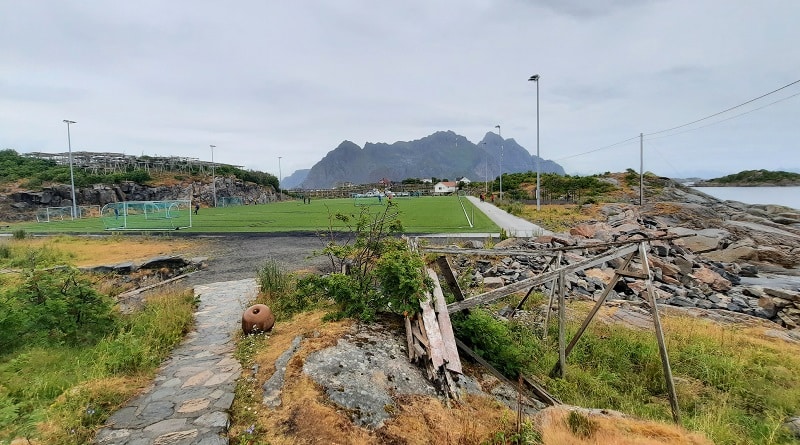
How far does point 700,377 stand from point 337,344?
6.00 m

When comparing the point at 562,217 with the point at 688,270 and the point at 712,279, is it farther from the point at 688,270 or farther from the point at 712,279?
the point at 712,279

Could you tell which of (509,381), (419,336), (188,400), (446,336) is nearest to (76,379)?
(188,400)

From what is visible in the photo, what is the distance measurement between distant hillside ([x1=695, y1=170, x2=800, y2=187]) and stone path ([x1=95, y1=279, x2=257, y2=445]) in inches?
4756

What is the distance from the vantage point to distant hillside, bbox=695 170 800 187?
9038cm

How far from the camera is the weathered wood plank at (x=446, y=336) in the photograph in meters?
4.53

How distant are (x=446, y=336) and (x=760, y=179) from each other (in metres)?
128

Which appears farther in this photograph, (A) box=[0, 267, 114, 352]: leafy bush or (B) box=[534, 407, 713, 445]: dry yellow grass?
(A) box=[0, 267, 114, 352]: leafy bush

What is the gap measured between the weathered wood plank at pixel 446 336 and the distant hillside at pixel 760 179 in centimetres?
11853

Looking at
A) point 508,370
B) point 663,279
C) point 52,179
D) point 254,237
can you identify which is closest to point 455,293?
point 508,370

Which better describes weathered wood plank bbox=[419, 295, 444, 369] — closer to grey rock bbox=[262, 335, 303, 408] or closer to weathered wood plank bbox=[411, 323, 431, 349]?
weathered wood plank bbox=[411, 323, 431, 349]

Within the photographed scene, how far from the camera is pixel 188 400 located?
14.6 feet

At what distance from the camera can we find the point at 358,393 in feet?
14.0

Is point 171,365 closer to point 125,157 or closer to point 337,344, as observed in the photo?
point 337,344

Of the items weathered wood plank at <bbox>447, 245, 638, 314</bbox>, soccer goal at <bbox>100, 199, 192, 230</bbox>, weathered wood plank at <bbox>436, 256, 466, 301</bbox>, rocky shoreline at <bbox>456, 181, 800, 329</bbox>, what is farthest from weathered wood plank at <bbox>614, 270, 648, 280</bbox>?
soccer goal at <bbox>100, 199, 192, 230</bbox>
